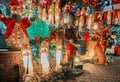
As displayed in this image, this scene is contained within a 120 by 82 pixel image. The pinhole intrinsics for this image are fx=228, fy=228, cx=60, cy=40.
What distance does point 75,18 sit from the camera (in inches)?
313

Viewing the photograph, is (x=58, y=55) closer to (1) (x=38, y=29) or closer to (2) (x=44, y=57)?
(2) (x=44, y=57)

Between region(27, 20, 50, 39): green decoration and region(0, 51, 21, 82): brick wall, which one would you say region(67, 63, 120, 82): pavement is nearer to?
region(27, 20, 50, 39): green decoration

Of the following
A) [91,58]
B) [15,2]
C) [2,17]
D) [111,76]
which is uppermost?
[15,2]

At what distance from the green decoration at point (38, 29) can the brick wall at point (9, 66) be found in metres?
0.72

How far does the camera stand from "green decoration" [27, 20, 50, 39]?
659 centimetres

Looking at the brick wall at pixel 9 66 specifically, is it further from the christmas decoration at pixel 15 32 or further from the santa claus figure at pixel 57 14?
the santa claus figure at pixel 57 14

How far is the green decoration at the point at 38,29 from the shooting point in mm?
6590

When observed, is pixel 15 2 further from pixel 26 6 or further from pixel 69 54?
pixel 69 54

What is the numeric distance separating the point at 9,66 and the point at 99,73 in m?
3.27

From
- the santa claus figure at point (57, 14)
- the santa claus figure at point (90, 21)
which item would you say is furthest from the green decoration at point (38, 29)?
the santa claus figure at point (90, 21)

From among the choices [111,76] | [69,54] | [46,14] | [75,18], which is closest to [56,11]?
[46,14]

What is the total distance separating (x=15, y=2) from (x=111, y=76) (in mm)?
4091

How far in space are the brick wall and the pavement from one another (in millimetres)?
1959

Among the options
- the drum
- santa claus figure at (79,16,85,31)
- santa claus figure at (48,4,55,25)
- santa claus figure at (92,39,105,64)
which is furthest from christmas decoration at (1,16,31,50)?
santa claus figure at (92,39,105,64)
